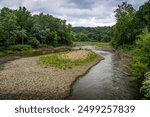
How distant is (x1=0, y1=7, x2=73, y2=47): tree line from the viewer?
205 feet

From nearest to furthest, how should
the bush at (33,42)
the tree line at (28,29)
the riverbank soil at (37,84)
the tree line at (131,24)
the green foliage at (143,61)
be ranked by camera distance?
the riverbank soil at (37,84) < the green foliage at (143,61) < the tree line at (131,24) < the tree line at (28,29) < the bush at (33,42)

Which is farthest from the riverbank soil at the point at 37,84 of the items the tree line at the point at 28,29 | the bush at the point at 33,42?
the bush at the point at 33,42

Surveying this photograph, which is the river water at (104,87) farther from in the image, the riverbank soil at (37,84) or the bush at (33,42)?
the bush at (33,42)

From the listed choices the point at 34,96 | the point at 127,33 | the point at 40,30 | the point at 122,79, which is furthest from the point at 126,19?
the point at 34,96

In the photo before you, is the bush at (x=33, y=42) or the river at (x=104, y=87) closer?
the river at (x=104, y=87)

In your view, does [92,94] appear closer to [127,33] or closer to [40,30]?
[127,33]

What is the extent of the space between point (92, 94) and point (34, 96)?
5511 mm

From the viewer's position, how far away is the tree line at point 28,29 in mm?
62625

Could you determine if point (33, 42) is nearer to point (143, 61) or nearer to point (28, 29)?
point (28, 29)

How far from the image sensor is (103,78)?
1113 inches

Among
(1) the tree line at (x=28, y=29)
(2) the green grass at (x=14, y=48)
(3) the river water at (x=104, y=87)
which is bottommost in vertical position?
(3) the river water at (x=104, y=87)

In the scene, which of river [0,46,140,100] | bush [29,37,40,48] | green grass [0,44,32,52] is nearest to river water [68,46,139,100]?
river [0,46,140,100]

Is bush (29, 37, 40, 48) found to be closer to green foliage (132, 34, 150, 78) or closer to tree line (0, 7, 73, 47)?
tree line (0, 7, 73, 47)

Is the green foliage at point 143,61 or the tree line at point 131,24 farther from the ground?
the tree line at point 131,24
